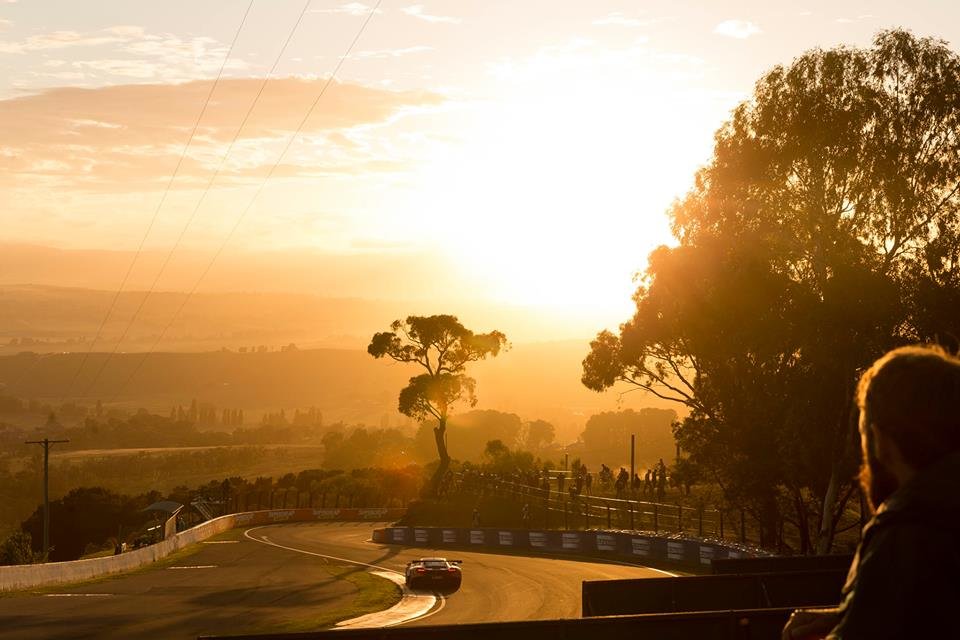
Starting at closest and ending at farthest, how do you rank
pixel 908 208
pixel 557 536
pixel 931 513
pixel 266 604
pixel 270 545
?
pixel 931 513 → pixel 266 604 → pixel 908 208 → pixel 557 536 → pixel 270 545

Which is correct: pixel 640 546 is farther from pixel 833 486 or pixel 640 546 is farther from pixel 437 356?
pixel 437 356

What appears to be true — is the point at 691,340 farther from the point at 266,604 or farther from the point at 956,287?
the point at 266,604

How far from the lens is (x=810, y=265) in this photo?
1709 inches

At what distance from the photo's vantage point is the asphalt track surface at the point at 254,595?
107ft

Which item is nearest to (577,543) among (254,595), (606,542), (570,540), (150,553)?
(570,540)

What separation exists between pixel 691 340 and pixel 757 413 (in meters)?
4.78

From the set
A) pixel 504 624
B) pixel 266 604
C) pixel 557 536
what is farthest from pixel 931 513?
pixel 557 536

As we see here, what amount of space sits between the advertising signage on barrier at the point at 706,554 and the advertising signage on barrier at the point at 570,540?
13.1m

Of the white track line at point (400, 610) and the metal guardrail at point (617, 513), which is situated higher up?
the metal guardrail at point (617, 513)

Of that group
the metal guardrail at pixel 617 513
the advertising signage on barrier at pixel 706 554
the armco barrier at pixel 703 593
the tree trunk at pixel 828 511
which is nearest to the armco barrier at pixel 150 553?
the metal guardrail at pixel 617 513

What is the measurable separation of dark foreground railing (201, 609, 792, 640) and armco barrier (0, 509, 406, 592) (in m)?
35.0

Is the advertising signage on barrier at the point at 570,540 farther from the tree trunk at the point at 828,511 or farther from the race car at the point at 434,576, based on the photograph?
the tree trunk at the point at 828,511

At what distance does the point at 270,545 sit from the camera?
70.4 m

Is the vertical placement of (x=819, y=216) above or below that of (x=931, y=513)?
above
